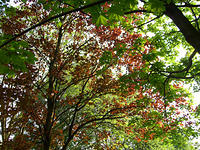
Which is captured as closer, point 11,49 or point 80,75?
point 11,49

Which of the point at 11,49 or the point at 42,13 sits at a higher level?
the point at 42,13

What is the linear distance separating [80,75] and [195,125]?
6391 mm

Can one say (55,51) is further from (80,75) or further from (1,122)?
(1,122)

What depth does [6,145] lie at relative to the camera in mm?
6453

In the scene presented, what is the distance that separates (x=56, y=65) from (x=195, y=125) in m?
7.59

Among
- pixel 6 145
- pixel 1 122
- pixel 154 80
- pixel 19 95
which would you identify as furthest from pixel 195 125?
pixel 1 122

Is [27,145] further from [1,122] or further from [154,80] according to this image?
[154,80]

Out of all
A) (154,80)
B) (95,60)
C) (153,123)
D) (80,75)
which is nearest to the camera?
(154,80)

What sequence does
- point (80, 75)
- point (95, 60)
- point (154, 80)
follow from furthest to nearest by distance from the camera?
point (95, 60)
point (80, 75)
point (154, 80)

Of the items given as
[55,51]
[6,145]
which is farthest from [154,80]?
[6,145]

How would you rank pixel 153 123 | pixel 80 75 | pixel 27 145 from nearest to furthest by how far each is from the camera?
pixel 153 123 → pixel 27 145 → pixel 80 75

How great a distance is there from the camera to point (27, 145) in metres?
6.40

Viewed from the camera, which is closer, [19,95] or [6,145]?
[19,95]

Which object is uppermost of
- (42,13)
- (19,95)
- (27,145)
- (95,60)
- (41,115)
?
(42,13)
